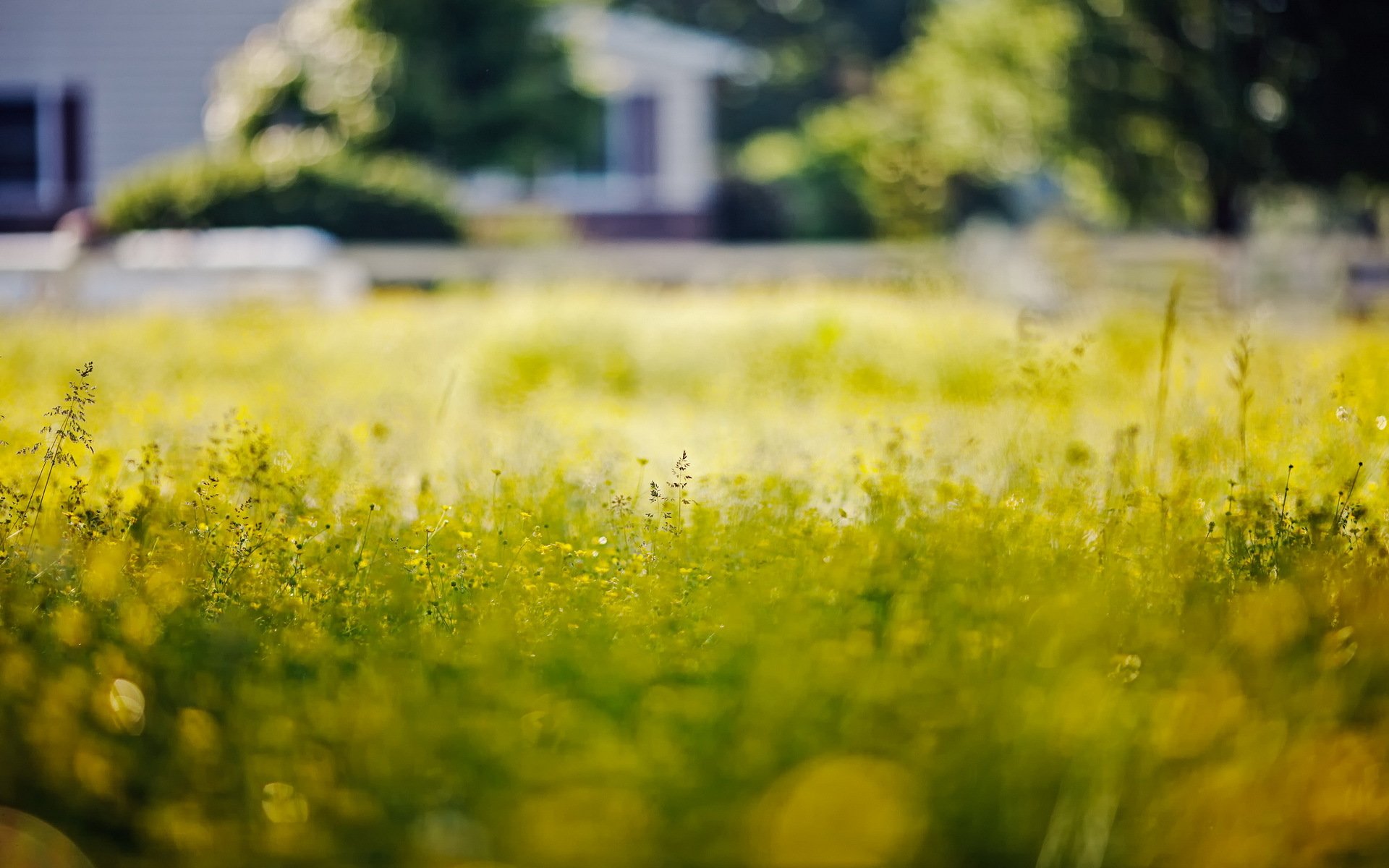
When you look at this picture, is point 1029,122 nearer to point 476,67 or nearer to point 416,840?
point 476,67

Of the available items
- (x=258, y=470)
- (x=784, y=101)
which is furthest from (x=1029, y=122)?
(x=784, y=101)

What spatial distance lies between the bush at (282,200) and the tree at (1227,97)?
8.06 m

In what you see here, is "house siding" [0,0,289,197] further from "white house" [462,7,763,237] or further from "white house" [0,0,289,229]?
"white house" [462,7,763,237]

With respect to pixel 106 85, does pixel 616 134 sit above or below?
below

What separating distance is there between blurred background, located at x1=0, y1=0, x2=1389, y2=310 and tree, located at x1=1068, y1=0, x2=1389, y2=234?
30 millimetres

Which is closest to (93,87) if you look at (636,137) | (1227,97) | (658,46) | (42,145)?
(42,145)

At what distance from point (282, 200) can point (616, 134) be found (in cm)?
881

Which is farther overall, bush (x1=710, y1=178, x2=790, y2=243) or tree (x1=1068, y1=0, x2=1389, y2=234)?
bush (x1=710, y1=178, x2=790, y2=243)

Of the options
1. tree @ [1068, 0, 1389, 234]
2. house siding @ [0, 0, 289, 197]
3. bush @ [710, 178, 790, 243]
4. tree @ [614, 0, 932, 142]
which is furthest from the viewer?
tree @ [614, 0, 932, 142]

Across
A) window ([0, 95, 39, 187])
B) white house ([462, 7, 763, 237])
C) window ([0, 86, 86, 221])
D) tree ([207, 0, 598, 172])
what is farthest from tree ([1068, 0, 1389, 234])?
window ([0, 95, 39, 187])

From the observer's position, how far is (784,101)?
4172 centimetres

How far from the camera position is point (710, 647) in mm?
3305

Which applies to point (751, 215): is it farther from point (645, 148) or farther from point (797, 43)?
point (797, 43)

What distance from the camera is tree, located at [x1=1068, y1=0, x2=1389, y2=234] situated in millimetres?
14477
